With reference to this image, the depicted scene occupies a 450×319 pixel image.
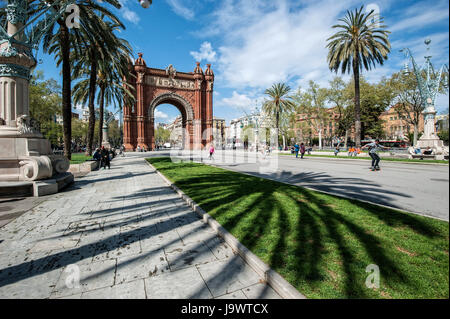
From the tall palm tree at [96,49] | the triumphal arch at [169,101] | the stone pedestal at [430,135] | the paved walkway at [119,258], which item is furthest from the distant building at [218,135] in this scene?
the paved walkway at [119,258]

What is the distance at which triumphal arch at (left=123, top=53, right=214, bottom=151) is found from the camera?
146ft

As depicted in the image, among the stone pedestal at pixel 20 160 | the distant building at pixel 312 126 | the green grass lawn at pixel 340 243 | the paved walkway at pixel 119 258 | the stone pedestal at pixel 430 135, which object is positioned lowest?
the paved walkway at pixel 119 258

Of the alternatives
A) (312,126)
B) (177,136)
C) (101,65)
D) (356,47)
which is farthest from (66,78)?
(177,136)

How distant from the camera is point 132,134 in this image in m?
44.6

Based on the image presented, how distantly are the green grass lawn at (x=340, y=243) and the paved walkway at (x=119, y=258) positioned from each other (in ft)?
1.89

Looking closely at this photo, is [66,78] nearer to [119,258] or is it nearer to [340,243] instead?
[119,258]

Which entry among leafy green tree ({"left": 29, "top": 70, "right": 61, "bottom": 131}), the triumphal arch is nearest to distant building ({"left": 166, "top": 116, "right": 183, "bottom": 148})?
the triumphal arch

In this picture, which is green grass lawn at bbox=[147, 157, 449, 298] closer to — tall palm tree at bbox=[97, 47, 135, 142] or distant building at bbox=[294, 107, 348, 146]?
tall palm tree at bbox=[97, 47, 135, 142]

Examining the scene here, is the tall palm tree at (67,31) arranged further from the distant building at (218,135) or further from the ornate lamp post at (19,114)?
the distant building at (218,135)

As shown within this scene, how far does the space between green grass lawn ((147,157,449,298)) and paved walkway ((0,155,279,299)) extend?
58 centimetres

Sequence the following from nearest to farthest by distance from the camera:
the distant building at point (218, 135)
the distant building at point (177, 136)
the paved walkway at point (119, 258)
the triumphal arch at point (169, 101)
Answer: the paved walkway at point (119, 258)
the triumphal arch at point (169, 101)
the distant building at point (218, 135)
the distant building at point (177, 136)

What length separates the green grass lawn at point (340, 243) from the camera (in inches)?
89.6

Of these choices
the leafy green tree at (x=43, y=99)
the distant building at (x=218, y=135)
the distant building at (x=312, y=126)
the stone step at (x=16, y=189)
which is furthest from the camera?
the distant building at (x=218, y=135)
